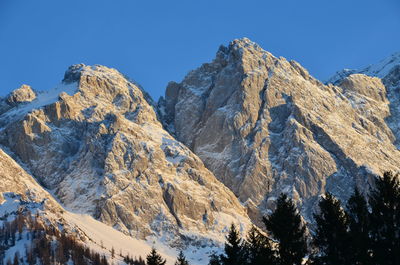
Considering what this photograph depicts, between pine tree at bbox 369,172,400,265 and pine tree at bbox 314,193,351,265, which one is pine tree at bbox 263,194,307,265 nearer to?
pine tree at bbox 314,193,351,265

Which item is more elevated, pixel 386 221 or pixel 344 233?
pixel 386 221

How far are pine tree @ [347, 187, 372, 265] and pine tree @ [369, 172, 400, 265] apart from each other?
0.59 meters

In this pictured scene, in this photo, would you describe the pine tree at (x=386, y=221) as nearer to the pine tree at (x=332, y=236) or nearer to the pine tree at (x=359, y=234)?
the pine tree at (x=359, y=234)

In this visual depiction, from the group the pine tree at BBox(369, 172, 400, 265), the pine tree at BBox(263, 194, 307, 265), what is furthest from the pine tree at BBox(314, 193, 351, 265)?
the pine tree at BBox(369, 172, 400, 265)

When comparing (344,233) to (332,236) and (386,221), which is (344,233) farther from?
(386,221)

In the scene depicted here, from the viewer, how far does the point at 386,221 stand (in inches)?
1818

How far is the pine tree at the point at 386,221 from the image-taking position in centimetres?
4431

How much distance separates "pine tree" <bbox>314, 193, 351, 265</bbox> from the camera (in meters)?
47.2

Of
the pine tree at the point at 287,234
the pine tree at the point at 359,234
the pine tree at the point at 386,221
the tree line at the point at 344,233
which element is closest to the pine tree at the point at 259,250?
the tree line at the point at 344,233

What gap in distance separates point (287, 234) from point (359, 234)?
6602mm

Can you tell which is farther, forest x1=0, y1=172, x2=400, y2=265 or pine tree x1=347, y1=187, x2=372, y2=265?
pine tree x1=347, y1=187, x2=372, y2=265

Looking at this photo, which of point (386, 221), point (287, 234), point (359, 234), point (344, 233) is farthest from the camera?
point (287, 234)

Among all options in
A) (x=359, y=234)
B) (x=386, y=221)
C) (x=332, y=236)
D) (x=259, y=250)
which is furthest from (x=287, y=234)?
(x=386, y=221)

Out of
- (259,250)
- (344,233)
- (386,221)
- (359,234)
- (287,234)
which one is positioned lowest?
(359,234)
